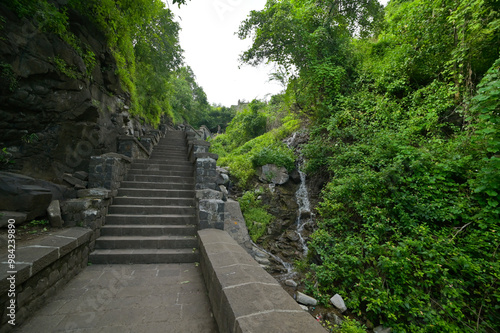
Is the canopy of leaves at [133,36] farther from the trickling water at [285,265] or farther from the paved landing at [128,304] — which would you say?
the trickling water at [285,265]

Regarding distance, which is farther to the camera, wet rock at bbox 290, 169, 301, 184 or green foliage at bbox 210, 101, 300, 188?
green foliage at bbox 210, 101, 300, 188

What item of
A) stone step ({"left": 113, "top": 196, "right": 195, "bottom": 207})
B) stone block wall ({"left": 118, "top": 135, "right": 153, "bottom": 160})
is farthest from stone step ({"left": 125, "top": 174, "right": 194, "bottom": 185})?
stone block wall ({"left": 118, "top": 135, "right": 153, "bottom": 160})

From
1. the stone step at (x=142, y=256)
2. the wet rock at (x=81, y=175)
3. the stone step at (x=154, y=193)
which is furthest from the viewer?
the stone step at (x=154, y=193)

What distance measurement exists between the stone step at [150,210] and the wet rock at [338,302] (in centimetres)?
345

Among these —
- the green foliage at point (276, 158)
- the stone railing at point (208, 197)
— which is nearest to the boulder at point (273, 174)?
the green foliage at point (276, 158)

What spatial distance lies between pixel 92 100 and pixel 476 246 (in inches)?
326

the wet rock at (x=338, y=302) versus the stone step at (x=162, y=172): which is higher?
the stone step at (x=162, y=172)

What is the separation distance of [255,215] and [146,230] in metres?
3.33

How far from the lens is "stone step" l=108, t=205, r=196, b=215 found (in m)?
4.40

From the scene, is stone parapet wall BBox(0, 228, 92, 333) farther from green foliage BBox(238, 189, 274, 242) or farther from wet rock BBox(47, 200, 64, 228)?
green foliage BBox(238, 189, 274, 242)

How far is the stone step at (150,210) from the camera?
14.4ft

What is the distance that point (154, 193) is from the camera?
5152 mm

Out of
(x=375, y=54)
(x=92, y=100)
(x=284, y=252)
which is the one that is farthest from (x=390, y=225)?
(x=92, y=100)

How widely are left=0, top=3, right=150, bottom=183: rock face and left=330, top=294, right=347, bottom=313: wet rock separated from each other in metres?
6.14
